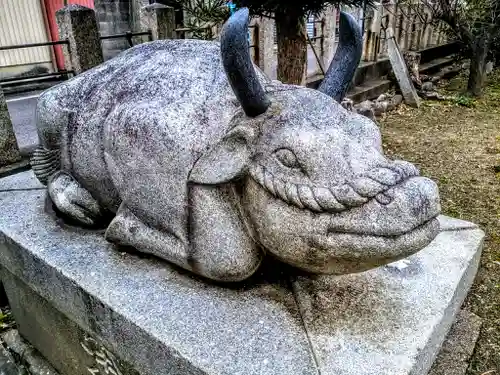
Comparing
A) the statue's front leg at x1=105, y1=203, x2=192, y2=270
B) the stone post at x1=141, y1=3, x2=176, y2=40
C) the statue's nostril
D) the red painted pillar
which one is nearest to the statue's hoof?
the statue's front leg at x1=105, y1=203, x2=192, y2=270

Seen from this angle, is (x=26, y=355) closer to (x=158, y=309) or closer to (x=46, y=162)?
(x=46, y=162)

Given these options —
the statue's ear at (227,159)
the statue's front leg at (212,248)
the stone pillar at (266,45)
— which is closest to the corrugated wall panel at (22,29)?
the stone pillar at (266,45)

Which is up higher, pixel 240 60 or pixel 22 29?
pixel 240 60

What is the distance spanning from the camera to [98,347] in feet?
6.56

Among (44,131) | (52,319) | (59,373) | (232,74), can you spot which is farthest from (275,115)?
(59,373)

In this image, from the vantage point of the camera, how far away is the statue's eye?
1.51 m

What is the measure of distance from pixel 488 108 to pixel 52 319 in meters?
7.51

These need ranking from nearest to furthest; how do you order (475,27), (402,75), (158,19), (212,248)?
1. (212,248)
2. (158,19)
3. (402,75)
4. (475,27)

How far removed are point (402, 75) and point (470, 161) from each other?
336cm

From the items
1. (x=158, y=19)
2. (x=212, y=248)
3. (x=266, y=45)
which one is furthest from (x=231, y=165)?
(x=266, y=45)

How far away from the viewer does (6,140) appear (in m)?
3.60

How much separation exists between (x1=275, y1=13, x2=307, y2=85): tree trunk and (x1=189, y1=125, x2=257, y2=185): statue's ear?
2.70m

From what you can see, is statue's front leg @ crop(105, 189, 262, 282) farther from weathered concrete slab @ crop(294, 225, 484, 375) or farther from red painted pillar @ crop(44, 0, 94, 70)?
red painted pillar @ crop(44, 0, 94, 70)

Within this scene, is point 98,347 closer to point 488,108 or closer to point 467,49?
point 488,108
